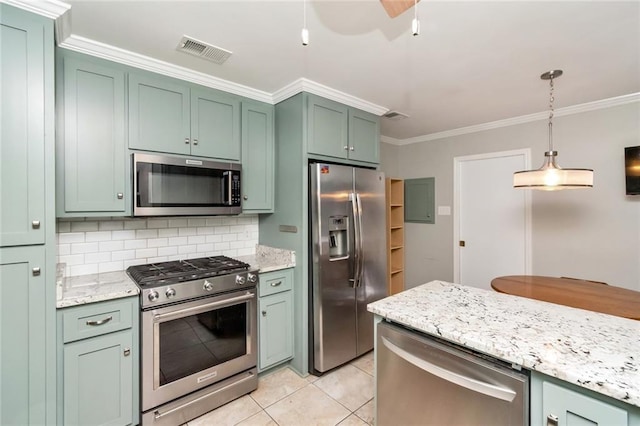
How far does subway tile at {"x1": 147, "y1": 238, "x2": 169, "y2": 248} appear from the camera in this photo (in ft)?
8.00

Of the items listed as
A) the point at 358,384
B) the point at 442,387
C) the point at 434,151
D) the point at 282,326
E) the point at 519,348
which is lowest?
the point at 358,384

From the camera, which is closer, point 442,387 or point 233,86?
point 442,387

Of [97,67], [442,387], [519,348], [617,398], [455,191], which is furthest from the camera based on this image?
[455,191]

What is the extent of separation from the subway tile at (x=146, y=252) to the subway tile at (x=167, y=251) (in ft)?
0.10

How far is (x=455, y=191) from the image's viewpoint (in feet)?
13.0

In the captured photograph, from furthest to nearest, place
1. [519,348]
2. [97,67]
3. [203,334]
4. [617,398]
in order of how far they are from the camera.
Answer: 1. [203,334]
2. [97,67]
3. [519,348]
4. [617,398]

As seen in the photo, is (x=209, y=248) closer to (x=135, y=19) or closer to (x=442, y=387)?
(x=135, y=19)

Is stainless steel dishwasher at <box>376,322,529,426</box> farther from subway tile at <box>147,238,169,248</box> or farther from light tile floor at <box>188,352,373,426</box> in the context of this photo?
subway tile at <box>147,238,169,248</box>

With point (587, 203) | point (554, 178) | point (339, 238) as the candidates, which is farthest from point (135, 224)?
point (587, 203)

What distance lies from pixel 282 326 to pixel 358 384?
2.56 feet

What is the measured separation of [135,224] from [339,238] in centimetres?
168

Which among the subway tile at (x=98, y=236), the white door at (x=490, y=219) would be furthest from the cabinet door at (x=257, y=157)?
the white door at (x=490, y=219)

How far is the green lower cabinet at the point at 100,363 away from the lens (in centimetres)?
166

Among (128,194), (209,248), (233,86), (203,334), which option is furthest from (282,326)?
(233,86)
